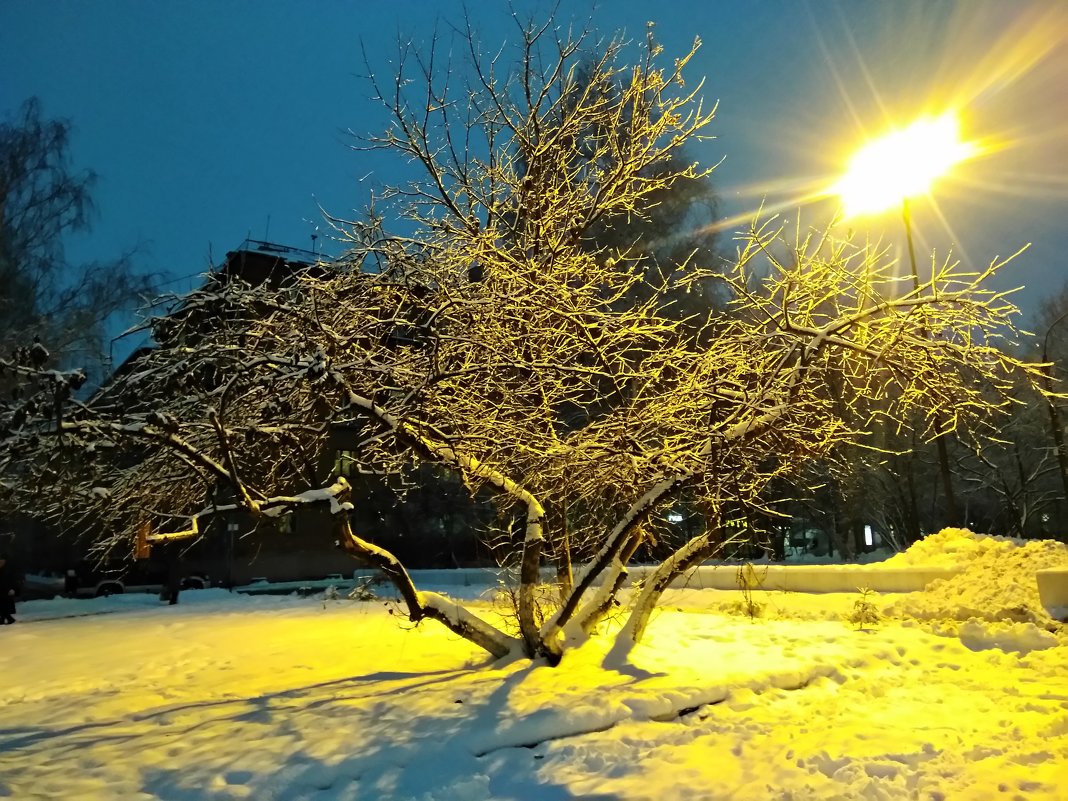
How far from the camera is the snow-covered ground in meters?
5.03

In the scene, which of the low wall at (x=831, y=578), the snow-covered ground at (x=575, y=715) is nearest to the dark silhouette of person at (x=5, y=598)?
the snow-covered ground at (x=575, y=715)

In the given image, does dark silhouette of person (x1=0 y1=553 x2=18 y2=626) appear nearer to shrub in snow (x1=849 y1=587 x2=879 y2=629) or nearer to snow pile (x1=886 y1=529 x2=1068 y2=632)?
shrub in snow (x1=849 y1=587 x2=879 y2=629)

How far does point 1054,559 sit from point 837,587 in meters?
3.55

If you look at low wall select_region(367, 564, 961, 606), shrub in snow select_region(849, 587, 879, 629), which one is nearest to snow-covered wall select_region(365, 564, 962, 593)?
low wall select_region(367, 564, 961, 606)

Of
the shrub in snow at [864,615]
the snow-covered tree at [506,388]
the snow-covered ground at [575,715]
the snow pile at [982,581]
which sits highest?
the snow-covered tree at [506,388]

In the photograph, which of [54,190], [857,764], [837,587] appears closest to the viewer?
[857,764]

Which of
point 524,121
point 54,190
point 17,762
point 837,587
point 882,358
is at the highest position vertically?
point 54,190

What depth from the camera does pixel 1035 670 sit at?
7797 millimetres

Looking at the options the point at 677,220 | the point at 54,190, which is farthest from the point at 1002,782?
the point at 54,190

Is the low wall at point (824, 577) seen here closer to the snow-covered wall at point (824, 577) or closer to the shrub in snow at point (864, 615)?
the snow-covered wall at point (824, 577)

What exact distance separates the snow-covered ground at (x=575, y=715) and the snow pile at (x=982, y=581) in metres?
0.05

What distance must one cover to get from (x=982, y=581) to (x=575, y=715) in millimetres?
8746

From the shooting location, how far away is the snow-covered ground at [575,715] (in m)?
5.03

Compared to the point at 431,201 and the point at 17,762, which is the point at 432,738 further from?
the point at 431,201
